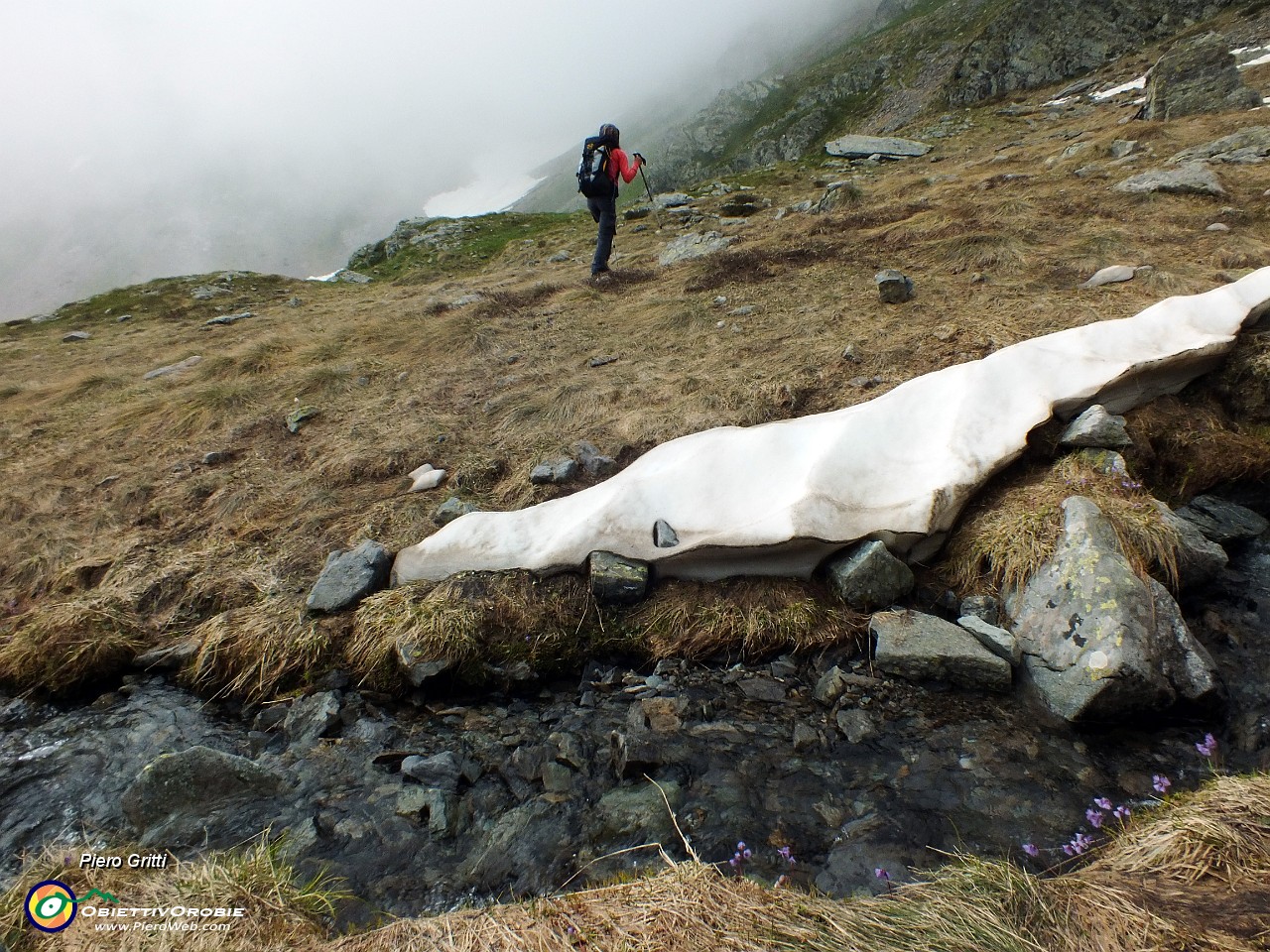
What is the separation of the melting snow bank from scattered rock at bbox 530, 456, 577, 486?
0.62 m

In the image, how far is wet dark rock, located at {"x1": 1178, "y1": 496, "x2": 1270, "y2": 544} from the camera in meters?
4.75

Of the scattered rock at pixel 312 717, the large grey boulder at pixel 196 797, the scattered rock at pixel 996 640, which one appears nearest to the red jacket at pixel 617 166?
the scattered rock at pixel 996 640

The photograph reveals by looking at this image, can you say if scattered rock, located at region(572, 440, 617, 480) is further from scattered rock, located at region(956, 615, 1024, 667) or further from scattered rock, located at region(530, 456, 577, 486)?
scattered rock, located at region(956, 615, 1024, 667)

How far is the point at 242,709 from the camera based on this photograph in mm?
4605

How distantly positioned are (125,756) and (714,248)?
14875 millimetres

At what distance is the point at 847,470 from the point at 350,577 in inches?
176

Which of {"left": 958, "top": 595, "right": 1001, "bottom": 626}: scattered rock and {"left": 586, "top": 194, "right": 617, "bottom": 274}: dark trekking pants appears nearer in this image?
{"left": 958, "top": 595, "right": 1001, "bottom": 626}: scattered rock

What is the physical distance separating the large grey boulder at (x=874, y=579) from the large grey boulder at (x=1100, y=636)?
0.76 meters

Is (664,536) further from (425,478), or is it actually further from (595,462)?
(425,478)

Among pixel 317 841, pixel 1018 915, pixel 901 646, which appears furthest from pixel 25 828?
pixel 901 646

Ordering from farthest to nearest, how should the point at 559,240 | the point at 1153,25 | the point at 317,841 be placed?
the point at 1153,25 → the point at 559,240 → the point at 317,841

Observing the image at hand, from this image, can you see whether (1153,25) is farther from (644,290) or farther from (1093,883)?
(1093,883)

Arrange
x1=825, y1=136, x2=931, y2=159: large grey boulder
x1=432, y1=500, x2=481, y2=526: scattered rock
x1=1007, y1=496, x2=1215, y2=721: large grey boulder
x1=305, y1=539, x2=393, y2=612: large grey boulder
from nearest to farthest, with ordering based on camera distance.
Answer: x1=1007, y1=496, x2=1215, y2=721: large grey boulder, x1=305, y1=539, x2=393, y2=612: large grey boulder, x1=432, y1=500, x2=481, y2=526: scattered rock, x1=825, y1=136, x2=931, y2=159: large grey boulder

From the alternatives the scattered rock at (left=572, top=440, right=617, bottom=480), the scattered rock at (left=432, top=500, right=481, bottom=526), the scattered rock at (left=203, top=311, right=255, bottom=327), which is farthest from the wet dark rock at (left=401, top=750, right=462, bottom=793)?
the scattered rock at (left=203, top=311, right=255, bottom=327)
